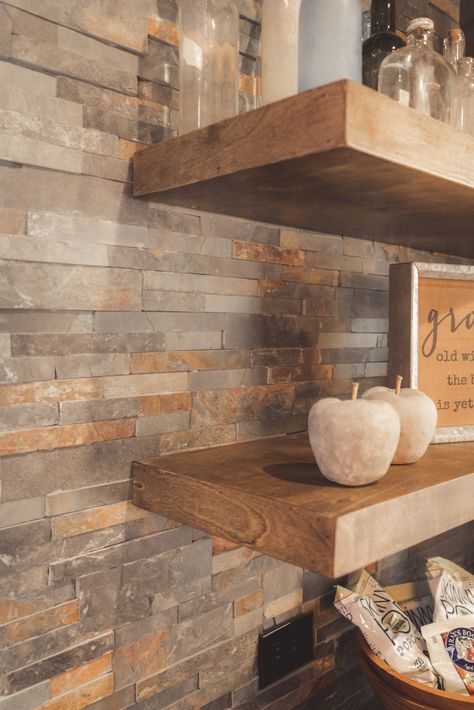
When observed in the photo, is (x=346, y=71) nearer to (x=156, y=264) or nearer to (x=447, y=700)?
(x=156, y=264)

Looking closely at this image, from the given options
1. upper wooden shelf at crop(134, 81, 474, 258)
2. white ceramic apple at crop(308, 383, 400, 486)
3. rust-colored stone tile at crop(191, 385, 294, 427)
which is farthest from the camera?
rust-colored stone tile at crop(191, 385, 294, 427)

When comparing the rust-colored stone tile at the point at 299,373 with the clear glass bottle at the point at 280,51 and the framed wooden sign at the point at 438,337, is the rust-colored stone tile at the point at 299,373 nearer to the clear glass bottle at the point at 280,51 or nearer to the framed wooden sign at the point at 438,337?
the framed wooden sign at the point at 438,337

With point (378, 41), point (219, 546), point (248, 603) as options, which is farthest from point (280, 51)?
point (248, 603)

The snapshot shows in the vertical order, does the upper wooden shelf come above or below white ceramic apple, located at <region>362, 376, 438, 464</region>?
above

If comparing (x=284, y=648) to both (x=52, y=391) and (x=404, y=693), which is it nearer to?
(x=404, y=693)

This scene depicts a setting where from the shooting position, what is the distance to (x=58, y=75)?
0.83 meters

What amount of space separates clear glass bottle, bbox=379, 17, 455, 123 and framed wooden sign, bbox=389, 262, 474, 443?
11.4 inches

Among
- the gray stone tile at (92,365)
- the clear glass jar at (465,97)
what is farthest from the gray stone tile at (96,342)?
the clear glass jar at (465,97)

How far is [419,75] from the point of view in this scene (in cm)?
96

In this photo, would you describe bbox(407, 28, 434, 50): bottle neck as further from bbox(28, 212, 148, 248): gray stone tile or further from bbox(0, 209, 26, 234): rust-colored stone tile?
bbox(0, 209, 26, 234): rust-colored stone tile

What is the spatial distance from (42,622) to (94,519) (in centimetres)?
15

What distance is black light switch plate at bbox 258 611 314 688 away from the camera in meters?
1.11

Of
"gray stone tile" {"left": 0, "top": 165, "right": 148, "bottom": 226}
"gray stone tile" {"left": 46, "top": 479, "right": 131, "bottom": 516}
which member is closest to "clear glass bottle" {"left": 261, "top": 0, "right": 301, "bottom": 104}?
"gray stone tile" {"left": 0, "top": 165, "right": 148, "bottom": 226}

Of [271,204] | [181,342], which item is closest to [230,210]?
[271,204]
